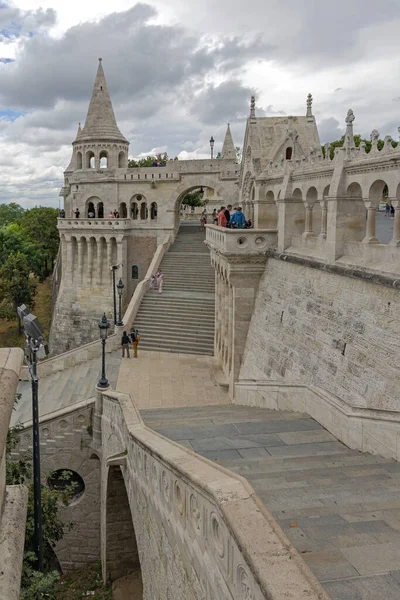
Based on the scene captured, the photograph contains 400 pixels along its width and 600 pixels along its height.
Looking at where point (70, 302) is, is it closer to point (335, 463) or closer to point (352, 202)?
point (352, 202)

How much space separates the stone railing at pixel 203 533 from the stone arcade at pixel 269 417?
2cm

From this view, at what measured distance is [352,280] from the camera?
1051 centimetres

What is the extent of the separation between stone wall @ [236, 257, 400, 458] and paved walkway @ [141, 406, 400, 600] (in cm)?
48

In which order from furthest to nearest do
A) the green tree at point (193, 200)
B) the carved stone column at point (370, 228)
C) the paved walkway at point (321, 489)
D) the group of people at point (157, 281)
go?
the green tree at point (193, 200) < the group of people at point (157, 281) < the carved stone column at point (370, 228) < the paved walkway at point (321, 489)

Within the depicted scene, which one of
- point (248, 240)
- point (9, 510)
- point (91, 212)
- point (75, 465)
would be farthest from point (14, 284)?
point (9, 510)

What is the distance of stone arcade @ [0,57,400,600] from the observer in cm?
434

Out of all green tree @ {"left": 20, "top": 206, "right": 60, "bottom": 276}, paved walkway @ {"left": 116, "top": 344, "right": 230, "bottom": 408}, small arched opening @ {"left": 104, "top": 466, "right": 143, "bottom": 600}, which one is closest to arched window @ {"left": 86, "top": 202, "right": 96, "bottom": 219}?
paved walkway @ {"left": 116, "top": 344, "right": 230, "bottom": 408}

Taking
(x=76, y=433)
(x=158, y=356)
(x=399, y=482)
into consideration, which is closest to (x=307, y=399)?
(x=399, y=482)

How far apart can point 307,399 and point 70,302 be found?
1076 inches

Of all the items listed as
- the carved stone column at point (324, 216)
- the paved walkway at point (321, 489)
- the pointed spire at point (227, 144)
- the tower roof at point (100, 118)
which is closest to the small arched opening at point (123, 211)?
the tower roof at point (100, 118)

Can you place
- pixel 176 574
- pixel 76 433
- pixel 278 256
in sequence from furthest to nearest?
pixel 76 433 → pixel 278 256 → pixel 176 574

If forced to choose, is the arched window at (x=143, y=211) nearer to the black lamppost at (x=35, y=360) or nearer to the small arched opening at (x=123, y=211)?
the small arched opening at (x=123, y=211)

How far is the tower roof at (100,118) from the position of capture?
34.9 meters

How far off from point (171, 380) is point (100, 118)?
23259mm
